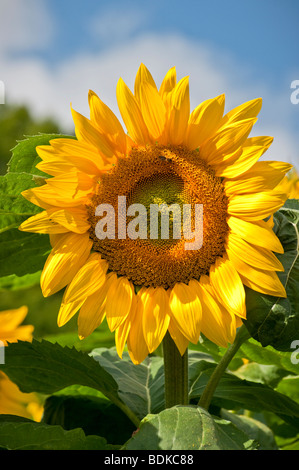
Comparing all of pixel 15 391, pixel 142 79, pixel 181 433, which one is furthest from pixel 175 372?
pixel 15 391

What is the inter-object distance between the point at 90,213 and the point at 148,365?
555mm

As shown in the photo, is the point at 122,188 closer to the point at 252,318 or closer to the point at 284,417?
the point at 252,318

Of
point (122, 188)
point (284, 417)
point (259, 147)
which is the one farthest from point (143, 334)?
point (284, 417)

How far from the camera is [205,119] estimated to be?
3.52 feet

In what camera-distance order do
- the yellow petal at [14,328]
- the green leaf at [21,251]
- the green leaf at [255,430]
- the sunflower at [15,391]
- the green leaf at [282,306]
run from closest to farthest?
the green leaf at [282,306] < the green leaf at [21,251] < the green leaf at [255,430] < the sunflower at [15,391] < the yellow petal at [14,328]

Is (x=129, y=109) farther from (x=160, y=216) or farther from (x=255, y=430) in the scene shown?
(x=255, y=430)

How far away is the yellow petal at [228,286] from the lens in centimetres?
102

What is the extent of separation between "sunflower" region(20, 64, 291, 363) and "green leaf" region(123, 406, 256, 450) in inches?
5.4

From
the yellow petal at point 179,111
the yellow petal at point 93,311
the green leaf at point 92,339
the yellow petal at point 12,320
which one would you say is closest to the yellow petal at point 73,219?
the yellow petal at point 93,311

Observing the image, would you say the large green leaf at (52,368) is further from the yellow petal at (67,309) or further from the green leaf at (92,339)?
the green leaf at (92,339)

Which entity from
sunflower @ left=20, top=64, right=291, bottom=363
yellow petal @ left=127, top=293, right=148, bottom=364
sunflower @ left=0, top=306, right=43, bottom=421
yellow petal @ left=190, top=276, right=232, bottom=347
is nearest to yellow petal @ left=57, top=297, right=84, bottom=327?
sunflower @ left=20, top=64, right=291, bottom=363

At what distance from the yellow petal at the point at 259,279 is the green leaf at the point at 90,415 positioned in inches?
22.0

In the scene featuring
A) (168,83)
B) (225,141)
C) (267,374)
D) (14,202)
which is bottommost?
(267,374)

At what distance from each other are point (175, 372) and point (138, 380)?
0.34 m
